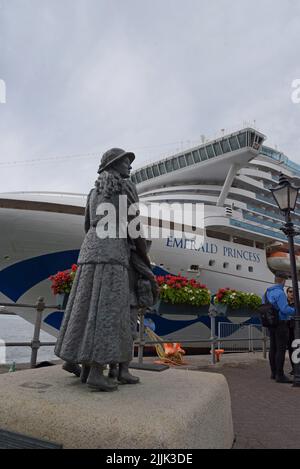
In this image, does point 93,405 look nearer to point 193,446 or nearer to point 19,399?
point 19,399

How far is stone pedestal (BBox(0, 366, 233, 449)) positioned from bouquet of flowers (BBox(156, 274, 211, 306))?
4.93 meters

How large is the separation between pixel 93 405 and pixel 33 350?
297cm

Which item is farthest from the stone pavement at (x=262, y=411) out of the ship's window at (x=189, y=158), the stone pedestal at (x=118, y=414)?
the ship's window at (x=189, y=158)

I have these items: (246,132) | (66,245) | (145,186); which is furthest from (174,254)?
(145,186)

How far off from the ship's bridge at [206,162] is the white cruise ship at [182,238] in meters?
0.05

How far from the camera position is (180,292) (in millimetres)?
7609

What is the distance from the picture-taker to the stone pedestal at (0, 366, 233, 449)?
1640 millimetres

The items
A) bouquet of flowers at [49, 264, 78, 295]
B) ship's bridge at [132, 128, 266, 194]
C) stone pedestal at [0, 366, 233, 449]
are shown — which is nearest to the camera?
stone pedestal at [0, 366, 233, 449]

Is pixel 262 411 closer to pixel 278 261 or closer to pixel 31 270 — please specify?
pixel 31 270

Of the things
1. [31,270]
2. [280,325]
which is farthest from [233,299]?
[31,270]

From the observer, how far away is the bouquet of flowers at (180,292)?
24.7ft

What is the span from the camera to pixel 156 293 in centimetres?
305

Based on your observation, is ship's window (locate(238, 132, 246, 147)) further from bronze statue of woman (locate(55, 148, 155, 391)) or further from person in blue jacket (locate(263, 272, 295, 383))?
bronze statue of woman (locate(55, 148, 155, 391))

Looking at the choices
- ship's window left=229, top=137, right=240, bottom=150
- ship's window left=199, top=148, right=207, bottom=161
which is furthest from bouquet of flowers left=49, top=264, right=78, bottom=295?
ship's window left=199, top=148, right=207, bottom=161
